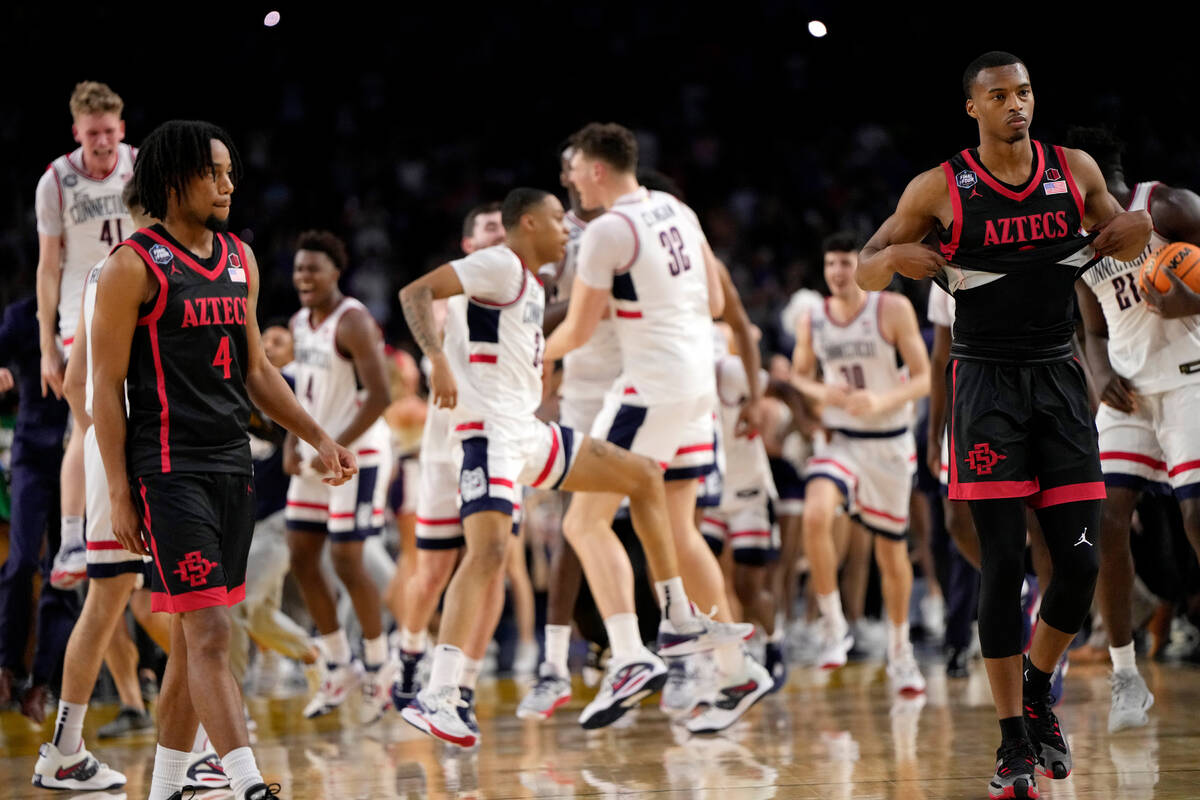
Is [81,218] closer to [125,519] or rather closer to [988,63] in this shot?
[125,519]

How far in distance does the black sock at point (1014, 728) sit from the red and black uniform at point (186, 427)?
2.40 m

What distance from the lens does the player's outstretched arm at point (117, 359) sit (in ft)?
12.4

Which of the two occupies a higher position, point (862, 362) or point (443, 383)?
point (862, 362)

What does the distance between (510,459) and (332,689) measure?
91.7 inches

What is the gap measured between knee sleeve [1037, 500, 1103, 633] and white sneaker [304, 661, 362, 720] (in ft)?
13.3

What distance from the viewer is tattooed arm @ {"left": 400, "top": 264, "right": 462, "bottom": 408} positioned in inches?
202

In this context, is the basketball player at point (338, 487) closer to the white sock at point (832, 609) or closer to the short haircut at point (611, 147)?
the short haircut at point (611, 147)

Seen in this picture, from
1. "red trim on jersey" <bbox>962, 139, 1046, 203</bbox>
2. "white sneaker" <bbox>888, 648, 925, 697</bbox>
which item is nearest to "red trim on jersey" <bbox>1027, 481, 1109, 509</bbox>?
"red trim on jersey" <bbox>962, 139, 1046, 203</bbox>

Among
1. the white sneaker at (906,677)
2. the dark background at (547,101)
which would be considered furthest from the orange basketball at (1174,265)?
the dark background at (547,101)

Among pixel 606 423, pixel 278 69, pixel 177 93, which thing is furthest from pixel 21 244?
A: pixel 606 423

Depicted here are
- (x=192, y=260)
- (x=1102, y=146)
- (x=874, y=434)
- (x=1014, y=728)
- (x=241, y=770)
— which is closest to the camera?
(x=241, y=770)

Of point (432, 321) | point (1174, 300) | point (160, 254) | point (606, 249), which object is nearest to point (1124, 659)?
point (1174, 300)

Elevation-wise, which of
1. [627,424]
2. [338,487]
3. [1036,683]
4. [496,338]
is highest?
[496,338]

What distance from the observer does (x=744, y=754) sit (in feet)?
17.1
